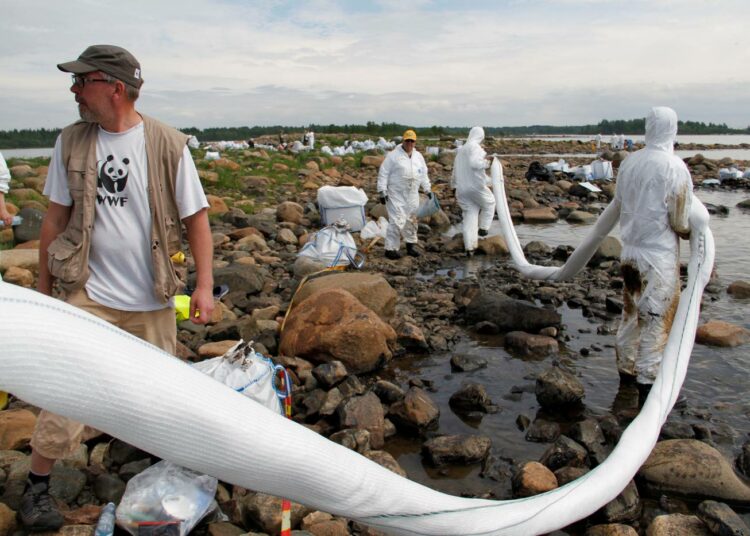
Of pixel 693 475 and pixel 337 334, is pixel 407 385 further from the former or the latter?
pixel 693 475

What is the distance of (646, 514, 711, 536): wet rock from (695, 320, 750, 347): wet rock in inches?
131

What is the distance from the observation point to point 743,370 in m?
5.18

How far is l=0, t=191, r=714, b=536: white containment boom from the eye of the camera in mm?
1704

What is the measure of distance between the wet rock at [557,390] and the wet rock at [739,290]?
4.50 m

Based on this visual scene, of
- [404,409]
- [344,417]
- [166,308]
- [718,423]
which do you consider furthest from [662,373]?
[166,308]

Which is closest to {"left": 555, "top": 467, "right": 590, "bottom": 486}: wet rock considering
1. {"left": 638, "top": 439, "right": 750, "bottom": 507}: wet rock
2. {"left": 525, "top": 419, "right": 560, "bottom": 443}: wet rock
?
{"left": 638, "top": 439, "right": 750, "bottom": 507}: wet rock

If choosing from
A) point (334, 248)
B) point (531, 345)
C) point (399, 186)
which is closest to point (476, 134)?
point (399, 186)

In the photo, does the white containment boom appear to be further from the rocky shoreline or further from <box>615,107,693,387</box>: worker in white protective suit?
<box>615,107,693,387</box>: worker in white protective suit

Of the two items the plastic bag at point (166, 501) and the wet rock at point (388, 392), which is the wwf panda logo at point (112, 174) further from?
the wet rock at point (388, 392)

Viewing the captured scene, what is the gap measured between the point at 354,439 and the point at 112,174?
2.13 metres

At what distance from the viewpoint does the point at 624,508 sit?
10.2 ft

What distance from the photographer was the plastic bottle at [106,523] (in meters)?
2.44

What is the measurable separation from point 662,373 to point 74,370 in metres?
3.62

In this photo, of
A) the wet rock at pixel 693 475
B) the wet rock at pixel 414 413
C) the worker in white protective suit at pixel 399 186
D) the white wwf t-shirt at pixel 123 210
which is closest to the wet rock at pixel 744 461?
the wet rock at pixel 693 475
